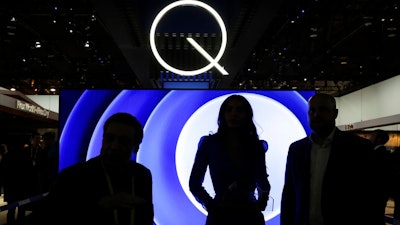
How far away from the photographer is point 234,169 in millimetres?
2617

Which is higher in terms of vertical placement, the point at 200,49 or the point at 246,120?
the point at 200,49

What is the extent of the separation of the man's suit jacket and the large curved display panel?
1094mm

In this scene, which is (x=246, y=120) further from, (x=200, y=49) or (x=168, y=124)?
(x=200, y=49)

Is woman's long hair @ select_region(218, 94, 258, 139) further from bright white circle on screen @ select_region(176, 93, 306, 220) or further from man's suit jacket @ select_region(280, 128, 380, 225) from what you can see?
bright white circle on screen @ select_region(176, 93, 306, 220)

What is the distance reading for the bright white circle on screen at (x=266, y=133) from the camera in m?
3.43

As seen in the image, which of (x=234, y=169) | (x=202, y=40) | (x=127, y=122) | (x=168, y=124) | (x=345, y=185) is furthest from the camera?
(x=202, y=40)

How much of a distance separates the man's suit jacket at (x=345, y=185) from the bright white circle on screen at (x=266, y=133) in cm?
99

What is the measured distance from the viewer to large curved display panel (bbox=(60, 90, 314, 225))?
Answer: 3.51 meters

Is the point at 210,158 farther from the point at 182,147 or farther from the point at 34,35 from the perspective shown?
the point at 34,35

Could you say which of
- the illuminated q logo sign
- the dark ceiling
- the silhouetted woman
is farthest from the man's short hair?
the dark ceiling

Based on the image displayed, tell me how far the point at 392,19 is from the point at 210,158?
27.3 feet

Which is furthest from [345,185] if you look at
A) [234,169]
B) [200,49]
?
[200,49]

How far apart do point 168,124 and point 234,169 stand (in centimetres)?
105

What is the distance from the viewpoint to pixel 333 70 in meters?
17.8
